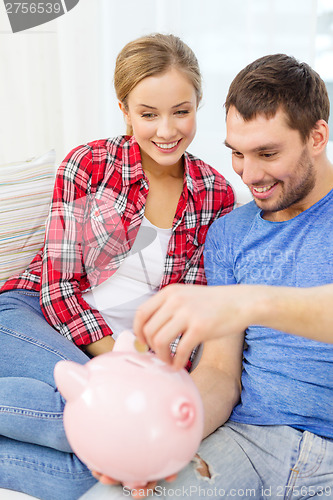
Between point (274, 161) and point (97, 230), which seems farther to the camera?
point (97, 230)

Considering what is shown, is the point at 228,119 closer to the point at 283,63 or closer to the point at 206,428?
the point at 283,63

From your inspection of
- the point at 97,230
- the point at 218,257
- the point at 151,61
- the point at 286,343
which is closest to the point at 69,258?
the point at 97,230

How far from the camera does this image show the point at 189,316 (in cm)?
78

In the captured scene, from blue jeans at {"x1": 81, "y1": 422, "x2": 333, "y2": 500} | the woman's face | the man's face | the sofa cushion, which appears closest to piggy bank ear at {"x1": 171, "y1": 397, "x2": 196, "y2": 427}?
blue jeans at {"x1": 81, "y1": 422, "x2": 333, "y2": 500}

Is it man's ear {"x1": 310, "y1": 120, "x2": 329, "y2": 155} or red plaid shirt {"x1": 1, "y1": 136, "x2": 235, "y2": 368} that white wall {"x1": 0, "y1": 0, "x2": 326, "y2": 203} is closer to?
red plaid shirt {"x1": 1, "y1": 136, "x2": 235, "y2": 368}

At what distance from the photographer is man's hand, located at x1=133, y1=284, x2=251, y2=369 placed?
0.78 meters

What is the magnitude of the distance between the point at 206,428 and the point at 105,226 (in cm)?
69

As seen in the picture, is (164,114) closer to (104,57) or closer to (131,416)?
(131,416)

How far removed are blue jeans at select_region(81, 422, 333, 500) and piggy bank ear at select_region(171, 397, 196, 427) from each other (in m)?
0.28

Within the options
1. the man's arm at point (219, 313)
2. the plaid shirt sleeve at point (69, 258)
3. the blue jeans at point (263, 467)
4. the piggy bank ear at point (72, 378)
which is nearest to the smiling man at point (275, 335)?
the blue jeans at point (263, 467)

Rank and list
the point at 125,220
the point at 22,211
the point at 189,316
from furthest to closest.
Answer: the point at 22,211 < the point at 125,220 < the point at 189,316

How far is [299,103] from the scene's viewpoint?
4.07 ft

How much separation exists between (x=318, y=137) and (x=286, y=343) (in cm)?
46

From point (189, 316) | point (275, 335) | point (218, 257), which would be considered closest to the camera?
point (189, 316)
